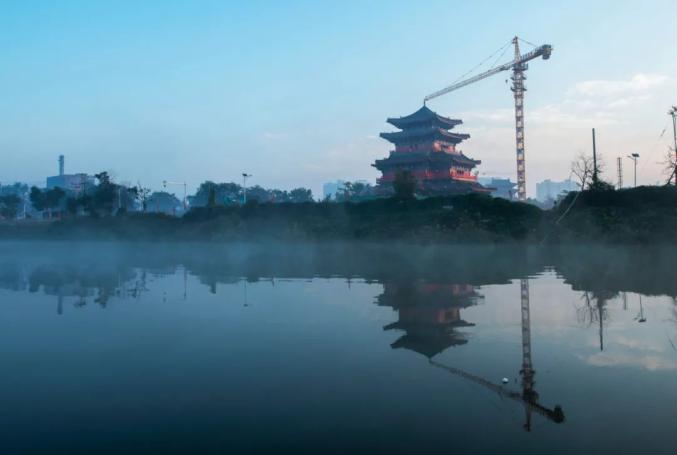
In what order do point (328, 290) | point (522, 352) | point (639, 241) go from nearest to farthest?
1. point (522, 352)
2. point (328, 290)
3. point (639, 241)

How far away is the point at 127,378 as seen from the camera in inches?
309

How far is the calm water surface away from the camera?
18.8ft

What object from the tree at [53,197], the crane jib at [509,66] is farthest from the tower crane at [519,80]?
the tree at [53,197]

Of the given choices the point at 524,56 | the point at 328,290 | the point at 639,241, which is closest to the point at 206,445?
the point at 328,290

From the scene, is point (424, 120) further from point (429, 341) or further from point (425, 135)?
point (429, 341)

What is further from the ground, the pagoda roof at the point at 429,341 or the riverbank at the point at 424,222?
the riverbank at the point at 424,222

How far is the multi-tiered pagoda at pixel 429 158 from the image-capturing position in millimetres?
57291

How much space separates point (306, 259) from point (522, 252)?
1268 cm

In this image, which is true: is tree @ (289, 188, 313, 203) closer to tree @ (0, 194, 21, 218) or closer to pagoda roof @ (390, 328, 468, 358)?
tree @ (0, 194, 21, 218)

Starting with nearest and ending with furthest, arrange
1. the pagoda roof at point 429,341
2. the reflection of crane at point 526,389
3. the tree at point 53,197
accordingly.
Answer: the reflection of crane at point 526,389, the pagoda roof at point 429,341, the tree at point 53,197

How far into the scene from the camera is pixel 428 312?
41.9 ft

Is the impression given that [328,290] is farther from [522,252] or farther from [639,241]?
[639,241]

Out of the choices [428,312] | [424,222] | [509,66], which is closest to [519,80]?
[509,66]

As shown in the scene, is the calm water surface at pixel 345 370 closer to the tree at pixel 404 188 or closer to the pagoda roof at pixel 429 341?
the pagoda roof at pixel 429 341
